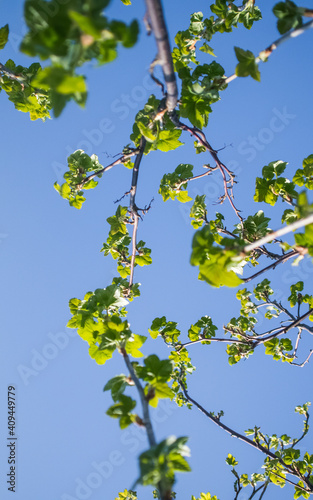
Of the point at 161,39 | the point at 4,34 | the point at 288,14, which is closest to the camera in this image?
the point at 161,39

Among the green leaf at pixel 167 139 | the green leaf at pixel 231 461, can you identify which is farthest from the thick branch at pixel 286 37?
the green leaf at pixel 231 461

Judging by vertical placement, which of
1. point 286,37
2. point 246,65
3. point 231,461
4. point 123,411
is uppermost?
point 246,65

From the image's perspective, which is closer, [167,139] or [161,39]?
[161,39]

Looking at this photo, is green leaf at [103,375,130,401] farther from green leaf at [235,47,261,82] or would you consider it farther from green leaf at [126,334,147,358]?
green leaf at [235,47,261,82]

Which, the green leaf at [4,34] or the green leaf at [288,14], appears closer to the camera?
the green leaf at [288,14]

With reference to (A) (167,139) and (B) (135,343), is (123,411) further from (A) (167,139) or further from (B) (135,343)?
(A) (167,139)

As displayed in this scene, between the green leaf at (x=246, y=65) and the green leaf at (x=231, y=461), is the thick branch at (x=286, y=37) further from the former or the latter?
the green leaf at (x=231, y=461)

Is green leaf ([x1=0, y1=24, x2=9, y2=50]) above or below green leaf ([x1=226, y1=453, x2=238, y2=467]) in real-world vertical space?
above

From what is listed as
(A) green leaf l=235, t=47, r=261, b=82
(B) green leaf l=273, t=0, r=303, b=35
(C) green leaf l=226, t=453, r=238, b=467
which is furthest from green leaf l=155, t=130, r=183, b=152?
(C) green leaf l=226, t=453, r=238, b=467

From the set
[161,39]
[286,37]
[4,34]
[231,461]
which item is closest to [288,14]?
[286,37]

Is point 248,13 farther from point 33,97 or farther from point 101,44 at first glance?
point 101,44

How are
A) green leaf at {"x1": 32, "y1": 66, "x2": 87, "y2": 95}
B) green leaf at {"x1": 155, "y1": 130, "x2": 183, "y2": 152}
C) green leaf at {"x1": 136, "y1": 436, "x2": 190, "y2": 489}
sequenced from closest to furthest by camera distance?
green leaf at {"x1": 32, "y1": 66, "x2": 87, "y2": 95}
green leaf at {"x1": 136, "y1": 436, "x2": 190, "y2": 489}
green leaf at {"x1": 155, "y1": 130, "x2": 183, "y2": 152}

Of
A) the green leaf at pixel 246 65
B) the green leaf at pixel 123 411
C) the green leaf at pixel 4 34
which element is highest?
the green leaf at pixel 4 34

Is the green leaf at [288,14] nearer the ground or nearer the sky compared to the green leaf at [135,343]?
nearer the sky
